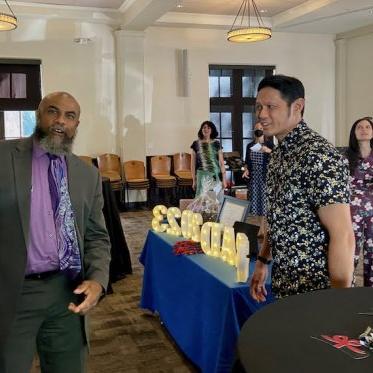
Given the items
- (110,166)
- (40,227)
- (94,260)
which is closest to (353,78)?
(110,166)

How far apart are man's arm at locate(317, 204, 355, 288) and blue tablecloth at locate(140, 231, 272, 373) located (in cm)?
59

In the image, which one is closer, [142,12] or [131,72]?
[142,12]

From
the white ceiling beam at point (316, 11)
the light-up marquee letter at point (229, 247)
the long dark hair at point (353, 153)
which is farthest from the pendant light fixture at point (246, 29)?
the light-up marquee letter at point (229, 247)

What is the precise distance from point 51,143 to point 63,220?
27 cm

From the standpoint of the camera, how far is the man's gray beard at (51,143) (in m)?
1.77

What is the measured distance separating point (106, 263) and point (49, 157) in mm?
453

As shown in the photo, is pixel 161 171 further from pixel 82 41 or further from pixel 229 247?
pixel 229 247

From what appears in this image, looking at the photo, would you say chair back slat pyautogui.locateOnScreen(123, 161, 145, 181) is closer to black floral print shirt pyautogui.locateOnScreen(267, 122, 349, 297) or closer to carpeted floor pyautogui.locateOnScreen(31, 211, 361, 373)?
carpeted floor pyautogui.locateOnScreen(31, 211, 361, 373)

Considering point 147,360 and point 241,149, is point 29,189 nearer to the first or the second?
point 147,360

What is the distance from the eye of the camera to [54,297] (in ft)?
5.74

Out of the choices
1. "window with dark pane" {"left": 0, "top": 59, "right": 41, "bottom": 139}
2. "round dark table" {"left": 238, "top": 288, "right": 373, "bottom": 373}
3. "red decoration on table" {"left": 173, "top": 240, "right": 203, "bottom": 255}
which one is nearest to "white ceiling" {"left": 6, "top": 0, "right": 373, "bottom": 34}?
"window with dark pane" {"left": 0, "top": 59, "right": 41, "bottom": 139}

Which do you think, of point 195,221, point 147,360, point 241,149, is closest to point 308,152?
point 195,221

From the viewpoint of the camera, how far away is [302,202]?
6.00 ft

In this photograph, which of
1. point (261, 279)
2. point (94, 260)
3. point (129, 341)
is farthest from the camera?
point (129, 341)
